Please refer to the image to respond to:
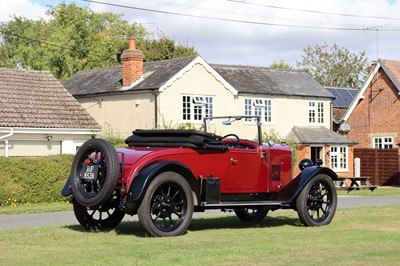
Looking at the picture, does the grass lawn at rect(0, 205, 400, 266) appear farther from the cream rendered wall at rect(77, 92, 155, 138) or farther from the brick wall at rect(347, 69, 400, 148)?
the brick wall at rect(347, 69, 400, 148)

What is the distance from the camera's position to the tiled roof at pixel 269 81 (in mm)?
43656

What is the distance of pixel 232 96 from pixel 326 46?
129 feet

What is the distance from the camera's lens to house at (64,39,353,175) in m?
39.7

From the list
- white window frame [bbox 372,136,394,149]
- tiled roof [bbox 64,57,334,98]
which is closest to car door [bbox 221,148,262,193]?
tiled roof [bbox 64,57,334,98]

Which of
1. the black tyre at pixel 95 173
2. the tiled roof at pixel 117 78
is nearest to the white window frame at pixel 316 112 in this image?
the tiled roof at pixel 117 78

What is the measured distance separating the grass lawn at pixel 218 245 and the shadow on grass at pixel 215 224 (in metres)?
0.02

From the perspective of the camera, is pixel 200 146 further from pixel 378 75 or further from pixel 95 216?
pixel 378 75

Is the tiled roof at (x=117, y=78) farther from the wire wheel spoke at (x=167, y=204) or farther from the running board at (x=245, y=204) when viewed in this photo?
the wire wheel spoke at (x=167, y=204)

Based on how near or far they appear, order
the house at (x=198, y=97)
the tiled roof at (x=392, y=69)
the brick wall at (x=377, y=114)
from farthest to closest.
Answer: the brick wall at (x=377, y=114) → the tiled roof at (x=392, y=69) → the house at (x=198, y=97)

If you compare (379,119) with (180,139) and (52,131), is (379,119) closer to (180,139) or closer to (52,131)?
(52,131)

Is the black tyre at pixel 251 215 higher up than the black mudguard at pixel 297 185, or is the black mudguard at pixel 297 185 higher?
the black mudguard at pixel 297 185

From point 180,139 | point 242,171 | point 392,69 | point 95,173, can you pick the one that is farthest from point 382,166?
point 95,173

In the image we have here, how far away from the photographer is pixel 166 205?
12992mm

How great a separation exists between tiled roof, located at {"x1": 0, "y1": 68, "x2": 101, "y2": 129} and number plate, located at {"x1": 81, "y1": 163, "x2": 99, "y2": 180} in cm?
1803
